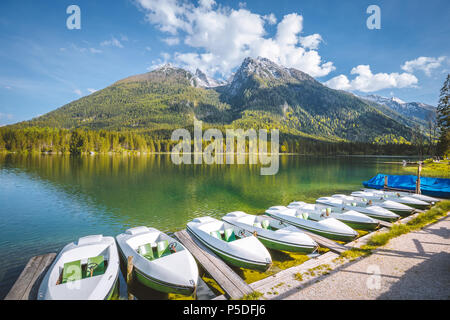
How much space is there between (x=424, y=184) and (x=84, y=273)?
3901cm

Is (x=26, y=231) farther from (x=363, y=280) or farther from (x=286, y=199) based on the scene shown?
(x=286, y=199)

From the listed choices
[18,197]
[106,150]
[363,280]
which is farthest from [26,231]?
[106,150]

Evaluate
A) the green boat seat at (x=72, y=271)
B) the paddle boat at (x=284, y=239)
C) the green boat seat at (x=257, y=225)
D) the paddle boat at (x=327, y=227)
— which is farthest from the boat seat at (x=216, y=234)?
the green boat seat at (x=72, y=271)

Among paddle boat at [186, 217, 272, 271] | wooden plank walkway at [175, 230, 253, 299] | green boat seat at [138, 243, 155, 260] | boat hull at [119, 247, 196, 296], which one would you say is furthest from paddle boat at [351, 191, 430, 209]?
green boat seat at [138, 243, 155, 260]

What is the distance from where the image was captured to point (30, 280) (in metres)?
8.98

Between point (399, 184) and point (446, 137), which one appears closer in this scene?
point (399, 184)

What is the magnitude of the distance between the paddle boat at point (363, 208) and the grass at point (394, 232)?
5.85ft

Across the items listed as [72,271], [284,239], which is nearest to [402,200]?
[284,239]

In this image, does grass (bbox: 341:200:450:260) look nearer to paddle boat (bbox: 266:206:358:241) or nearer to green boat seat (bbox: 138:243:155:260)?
paddle boat (bbox: 266:206:358:241)

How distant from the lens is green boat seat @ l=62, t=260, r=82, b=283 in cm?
866

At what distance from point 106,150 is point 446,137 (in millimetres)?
165109

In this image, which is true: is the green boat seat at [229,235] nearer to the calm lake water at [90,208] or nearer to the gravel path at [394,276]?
the gravel path at [394,276]
